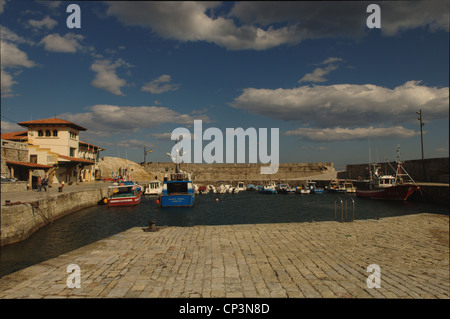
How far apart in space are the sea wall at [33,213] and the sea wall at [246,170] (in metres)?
51.0

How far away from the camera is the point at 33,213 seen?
57.2ft

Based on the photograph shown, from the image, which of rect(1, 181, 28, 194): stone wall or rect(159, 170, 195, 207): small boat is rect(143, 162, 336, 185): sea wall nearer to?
rect(159, 170, 195, 207): small boat

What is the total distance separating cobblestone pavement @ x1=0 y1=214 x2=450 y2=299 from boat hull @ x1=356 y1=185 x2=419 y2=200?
28262 millimetres

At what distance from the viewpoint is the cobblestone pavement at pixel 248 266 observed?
556cm

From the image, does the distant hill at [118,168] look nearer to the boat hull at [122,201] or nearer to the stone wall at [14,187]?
the boat hull at [122,201]

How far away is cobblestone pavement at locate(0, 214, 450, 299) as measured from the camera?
556 cm

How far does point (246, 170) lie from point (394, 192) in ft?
153

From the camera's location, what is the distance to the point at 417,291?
5805 millimetres

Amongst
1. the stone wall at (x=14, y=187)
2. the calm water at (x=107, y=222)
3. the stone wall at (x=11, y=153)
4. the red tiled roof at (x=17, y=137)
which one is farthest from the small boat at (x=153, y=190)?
the red tiled roof at (x=17, y=137)

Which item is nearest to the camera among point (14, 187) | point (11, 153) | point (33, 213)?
point (33, 213)

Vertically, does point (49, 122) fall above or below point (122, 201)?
above

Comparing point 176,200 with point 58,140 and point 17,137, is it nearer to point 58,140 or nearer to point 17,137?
point 58,140

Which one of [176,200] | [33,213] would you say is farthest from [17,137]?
[33,213]
